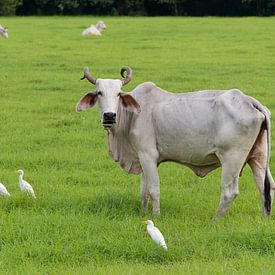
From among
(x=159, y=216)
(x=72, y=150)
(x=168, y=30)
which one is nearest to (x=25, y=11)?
(x=168, y=30)

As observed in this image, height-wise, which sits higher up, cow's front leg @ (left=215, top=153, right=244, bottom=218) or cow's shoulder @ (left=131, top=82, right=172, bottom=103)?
cow's shoulder @ (left=131, top=82, right=172, bottom=103)

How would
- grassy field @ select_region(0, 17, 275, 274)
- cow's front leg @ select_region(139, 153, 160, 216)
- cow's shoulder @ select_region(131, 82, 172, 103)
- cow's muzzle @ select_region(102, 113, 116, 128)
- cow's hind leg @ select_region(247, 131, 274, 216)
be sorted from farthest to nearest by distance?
1. cow's shoulder @ select_region(131, 82, 172, 103)
2. cow's front leg @ select_region(139, 153, 160, 216)
3. cow's hind leg @ select_region(247, 131, 274, 216)
4. cow's muzzle @ select_region(102, 113, 116, 128)
5. grassy field @ select_region(0, 17, 275, 274)

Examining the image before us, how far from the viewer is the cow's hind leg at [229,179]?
822cm

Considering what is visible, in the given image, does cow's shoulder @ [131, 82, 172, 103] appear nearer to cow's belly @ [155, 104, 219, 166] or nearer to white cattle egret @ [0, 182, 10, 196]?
cow's belly @ [155, 104, 219, 166]

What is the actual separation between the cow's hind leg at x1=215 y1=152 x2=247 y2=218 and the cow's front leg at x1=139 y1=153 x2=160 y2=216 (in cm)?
71

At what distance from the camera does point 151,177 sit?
862cm

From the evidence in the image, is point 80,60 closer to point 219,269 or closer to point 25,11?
point 219,269

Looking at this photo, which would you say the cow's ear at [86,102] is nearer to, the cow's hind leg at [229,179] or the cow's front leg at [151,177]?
the cow's front leg at [151,177]

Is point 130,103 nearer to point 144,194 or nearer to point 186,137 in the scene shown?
point 186,137

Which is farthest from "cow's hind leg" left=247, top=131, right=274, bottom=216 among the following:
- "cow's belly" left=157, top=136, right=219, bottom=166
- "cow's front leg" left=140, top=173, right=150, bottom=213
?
"cow's front leg" left=140, top=173, right=150, bottom=213

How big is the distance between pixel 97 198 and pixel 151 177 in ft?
2.25

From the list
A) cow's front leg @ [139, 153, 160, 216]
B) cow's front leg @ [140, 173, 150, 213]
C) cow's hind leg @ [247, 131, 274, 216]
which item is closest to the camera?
cow's hind leg @ [247, 131, 274, 216]

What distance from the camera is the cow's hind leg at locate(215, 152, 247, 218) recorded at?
324 inches

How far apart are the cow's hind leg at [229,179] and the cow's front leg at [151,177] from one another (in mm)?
706
